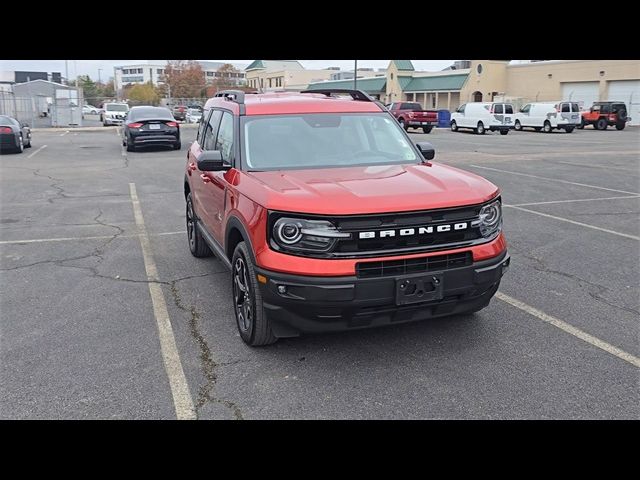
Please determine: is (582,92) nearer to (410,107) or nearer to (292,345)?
(410,107)

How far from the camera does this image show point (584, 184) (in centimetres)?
1275

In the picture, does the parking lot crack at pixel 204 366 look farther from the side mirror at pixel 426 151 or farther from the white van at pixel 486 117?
the white van at pixel 486 117

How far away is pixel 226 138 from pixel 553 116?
35.4 metres

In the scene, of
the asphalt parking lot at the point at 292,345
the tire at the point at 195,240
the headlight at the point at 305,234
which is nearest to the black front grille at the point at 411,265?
the headlight at the point at 305,234

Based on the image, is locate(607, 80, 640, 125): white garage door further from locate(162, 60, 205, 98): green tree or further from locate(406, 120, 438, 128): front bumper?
locate(162, 60, 205, 98): green tree

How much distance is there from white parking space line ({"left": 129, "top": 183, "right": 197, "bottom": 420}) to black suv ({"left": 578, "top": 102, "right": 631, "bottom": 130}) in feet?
128

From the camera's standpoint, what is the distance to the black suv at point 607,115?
3850 cm

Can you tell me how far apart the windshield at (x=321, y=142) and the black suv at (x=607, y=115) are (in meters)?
38.8

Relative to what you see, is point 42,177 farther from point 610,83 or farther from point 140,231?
point 610,83

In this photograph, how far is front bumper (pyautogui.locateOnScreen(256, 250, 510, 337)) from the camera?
369 centimetres

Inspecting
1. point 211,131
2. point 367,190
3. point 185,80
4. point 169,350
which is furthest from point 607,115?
point 185,80

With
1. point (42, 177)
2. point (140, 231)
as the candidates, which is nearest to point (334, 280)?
point (140, 231)

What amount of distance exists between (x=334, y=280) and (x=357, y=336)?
1067mm
